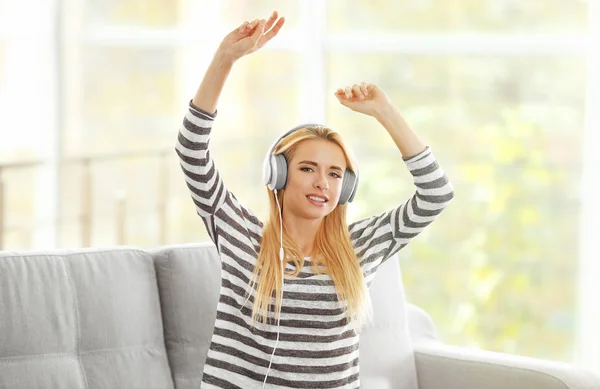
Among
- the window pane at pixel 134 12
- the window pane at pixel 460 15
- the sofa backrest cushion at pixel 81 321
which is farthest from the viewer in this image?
the window pane at pixel 134 12

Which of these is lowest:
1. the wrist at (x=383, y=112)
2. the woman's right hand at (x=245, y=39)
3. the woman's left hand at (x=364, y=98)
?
the wrist at (x=383, y=112)

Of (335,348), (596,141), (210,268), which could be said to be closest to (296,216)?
(335,348)

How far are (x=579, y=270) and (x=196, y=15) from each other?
6.68 ft

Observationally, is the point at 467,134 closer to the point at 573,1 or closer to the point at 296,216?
the point at 573,1

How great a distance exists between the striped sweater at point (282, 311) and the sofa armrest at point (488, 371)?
1.89 ft

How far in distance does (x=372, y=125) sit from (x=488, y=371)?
1780mm

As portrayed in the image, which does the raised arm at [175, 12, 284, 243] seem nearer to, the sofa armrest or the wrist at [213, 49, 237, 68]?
the wrist at [213, 49, 237, 68]

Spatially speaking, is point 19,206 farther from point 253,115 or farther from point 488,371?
point 488,371

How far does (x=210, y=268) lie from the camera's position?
237cm

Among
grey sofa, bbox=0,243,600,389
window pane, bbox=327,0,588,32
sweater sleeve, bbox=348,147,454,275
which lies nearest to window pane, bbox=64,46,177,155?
window pane, bbox=327,0,588,32

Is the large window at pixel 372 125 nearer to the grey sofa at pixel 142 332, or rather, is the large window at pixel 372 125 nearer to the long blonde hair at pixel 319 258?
the grey sofa at pixel 142 332

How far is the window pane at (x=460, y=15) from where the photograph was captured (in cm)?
358

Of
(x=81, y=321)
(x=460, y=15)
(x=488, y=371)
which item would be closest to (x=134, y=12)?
(x=460, y=15)

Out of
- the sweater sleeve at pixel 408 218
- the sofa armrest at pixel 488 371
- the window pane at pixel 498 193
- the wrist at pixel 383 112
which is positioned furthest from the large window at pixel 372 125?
the wrist at pixel 383 112
